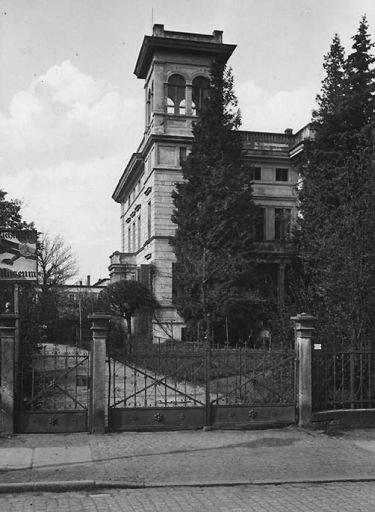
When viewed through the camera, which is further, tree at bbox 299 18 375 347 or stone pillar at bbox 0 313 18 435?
tree at bbox 299 18 375 347

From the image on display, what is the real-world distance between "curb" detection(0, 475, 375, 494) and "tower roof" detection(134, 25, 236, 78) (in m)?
35.5

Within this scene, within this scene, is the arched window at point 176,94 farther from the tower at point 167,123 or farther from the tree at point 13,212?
the tree at point 13,212

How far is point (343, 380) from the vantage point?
36.8 ft

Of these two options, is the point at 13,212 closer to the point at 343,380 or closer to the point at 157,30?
the point at 157,30

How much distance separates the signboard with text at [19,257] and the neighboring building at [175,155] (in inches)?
1076

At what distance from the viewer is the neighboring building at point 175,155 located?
39844 mm

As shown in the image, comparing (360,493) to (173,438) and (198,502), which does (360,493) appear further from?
(173,438)

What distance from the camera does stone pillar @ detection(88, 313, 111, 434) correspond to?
10.0 m

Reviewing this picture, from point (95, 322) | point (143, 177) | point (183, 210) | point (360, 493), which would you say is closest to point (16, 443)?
point (95, 322)

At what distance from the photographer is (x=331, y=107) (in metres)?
33.6

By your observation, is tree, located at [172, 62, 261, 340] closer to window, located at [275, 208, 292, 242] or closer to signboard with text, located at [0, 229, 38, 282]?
window, located at [275, 208, 292, 242]

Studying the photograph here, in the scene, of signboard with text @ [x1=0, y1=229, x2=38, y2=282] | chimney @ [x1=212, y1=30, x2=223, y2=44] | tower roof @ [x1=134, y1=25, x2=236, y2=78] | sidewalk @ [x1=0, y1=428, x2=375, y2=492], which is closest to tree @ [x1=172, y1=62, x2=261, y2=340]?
tower roof @ [x1=134, y1=25, x2=236, y2=78]

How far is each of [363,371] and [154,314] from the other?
1012 inches

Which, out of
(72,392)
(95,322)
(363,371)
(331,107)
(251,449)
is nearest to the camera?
(251,449)
